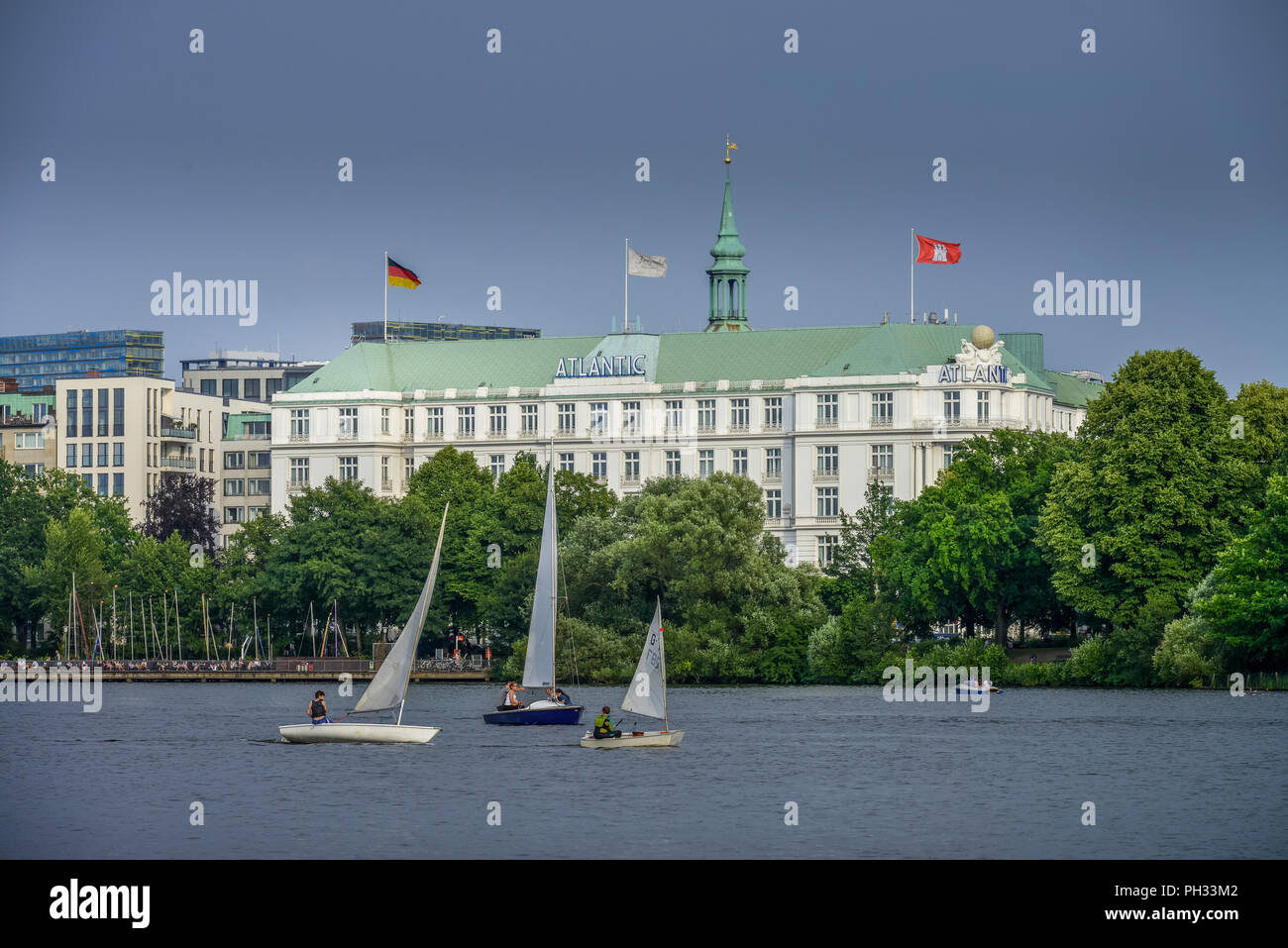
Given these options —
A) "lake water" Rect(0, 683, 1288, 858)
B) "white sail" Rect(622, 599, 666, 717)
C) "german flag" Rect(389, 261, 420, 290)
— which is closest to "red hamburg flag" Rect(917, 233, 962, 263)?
"german flag" Rect(389, 261, 420, 290)

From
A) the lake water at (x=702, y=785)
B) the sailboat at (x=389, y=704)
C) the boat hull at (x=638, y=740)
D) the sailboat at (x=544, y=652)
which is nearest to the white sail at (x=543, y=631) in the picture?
the sailboat at (x=544, y=652)

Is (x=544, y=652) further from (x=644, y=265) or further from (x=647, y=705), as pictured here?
(x=644, y=265)

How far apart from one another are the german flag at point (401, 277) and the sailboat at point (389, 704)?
3650 inches

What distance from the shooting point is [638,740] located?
98.2 metres

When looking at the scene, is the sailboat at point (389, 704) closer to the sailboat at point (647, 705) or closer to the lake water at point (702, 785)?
the lake water at point (702, 785)

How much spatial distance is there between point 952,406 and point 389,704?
108 metres

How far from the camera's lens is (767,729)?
363 ft

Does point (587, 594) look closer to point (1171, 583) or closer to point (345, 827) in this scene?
point (1171, 583)

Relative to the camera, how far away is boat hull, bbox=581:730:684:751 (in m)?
97.5

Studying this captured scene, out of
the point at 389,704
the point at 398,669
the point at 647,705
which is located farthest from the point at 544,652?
the point at 398,669
